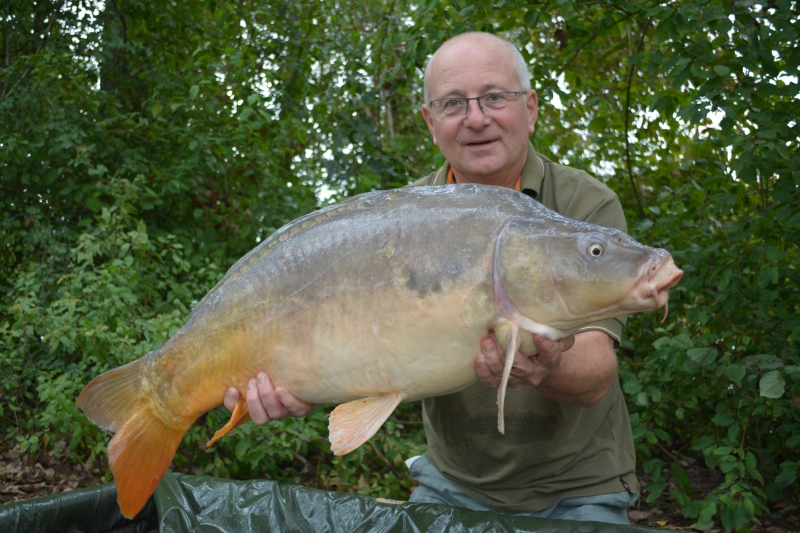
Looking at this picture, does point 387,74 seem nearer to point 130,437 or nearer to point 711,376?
point 711,376

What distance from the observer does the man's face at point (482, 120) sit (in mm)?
1762

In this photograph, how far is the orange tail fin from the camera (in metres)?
1.42

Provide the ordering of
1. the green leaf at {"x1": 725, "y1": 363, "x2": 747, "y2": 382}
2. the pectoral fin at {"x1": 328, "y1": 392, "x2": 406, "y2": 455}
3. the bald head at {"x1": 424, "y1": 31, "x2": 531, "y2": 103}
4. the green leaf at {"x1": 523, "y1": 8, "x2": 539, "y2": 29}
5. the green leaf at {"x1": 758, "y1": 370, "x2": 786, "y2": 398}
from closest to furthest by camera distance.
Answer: the pectoral fin at {"x1": 328, "y1": 392, "x2": 406, "y2": 455}, the bald head at {"x1": 424, "y1": 31, "x2": 531, "y2": 103}, the green leaf at {"x1": 758, "y1": 370, "x2": 786, "y2": 398}, the green leaf at {"x1": 725, "y1": 363, "x2": 747, "y2": 382}, the green leaf at {"x1": 523, "y1": 8, "x2": 539, "y2": 29}

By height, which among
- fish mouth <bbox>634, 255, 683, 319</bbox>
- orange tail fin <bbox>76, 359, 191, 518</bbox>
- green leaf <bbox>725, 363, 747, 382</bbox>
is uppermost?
fish mouth <bbox>634, 255, 683, 319</bbox>

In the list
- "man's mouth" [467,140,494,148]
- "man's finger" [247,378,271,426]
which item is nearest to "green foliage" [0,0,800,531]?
"man's mouth" [467,140,494,148]

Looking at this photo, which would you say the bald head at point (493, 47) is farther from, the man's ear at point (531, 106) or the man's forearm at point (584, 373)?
the man's forearm at point (584, 373)

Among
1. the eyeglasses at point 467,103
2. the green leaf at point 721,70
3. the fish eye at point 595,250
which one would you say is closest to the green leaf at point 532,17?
the green leaf at point 721,70

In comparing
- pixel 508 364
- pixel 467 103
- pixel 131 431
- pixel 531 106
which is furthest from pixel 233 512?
pixel 531 106

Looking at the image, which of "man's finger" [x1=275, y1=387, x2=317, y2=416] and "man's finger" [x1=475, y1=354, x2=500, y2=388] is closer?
"man's finger" [x1=475, y1=354, x2=500, y2=388]

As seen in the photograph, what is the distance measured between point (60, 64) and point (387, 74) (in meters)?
1.45

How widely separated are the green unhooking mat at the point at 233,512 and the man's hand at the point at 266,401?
41 cm

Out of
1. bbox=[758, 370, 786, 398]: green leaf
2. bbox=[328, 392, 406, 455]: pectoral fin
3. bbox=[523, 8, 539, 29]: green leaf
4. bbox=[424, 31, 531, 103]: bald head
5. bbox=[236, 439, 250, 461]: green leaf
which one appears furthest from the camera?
bbox=[523, 8, 539, 29]: green leaf

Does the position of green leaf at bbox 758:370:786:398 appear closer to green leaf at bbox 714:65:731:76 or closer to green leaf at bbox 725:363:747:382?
green leaf at bbox 725:363:747:382

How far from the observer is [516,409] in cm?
172
